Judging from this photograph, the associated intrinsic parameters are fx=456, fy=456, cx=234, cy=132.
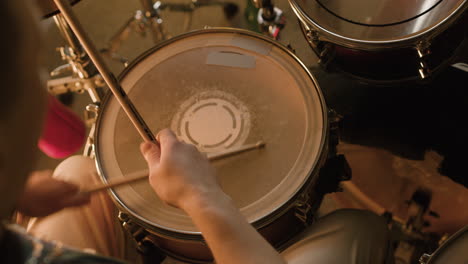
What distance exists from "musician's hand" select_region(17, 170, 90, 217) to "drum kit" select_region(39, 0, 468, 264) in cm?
20

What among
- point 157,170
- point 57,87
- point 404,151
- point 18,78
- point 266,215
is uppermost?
point 18,78

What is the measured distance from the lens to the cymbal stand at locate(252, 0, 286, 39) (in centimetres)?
155

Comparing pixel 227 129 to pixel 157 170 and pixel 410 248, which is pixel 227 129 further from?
pixel 410 248

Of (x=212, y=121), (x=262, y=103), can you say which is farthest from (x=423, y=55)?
(x=212, y=121)

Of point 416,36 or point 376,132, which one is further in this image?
point 376,132

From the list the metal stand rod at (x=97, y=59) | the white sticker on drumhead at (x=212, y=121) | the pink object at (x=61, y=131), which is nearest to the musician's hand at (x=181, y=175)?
the metal stand rod at (x=97, y=59)

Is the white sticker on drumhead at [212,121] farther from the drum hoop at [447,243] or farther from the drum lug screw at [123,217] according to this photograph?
the drum hoop at [447,243]

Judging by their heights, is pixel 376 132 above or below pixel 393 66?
below

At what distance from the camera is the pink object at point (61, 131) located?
3.40 ft

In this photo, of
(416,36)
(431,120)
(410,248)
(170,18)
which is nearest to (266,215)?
(416,36)

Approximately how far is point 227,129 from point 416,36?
0.47 metres

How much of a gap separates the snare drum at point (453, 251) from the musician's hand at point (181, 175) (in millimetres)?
422

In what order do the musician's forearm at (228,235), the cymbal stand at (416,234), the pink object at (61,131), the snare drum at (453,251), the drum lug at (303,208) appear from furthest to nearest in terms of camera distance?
the cymbal stand at (416,234) < the pink object at (61,131) < the drum lug at (303,208) < the snare drum at (453,251) < the musician's forearm at (228,235)

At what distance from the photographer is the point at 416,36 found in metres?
1.01
